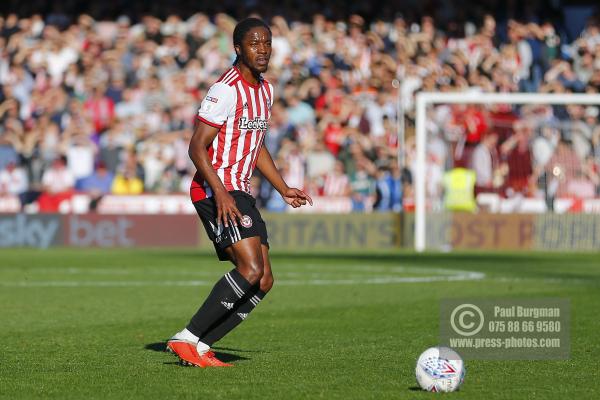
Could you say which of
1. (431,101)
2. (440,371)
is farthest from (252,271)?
(431,101)

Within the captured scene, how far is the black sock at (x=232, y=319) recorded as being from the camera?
8055mm

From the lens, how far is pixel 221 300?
788cm

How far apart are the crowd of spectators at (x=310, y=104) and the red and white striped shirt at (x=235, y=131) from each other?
15.9 metres

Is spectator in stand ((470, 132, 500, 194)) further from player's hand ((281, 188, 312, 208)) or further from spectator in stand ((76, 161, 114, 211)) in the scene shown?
player's hand ((281, 188, 312, 208))

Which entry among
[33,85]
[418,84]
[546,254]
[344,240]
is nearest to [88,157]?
[33,85]

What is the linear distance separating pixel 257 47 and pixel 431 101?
16.1 m

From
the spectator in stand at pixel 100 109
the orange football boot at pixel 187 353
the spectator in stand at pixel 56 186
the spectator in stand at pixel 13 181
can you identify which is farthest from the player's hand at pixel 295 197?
the spectator in stand at pixel 100 109

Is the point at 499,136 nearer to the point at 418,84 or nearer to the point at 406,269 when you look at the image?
the point at 418,84

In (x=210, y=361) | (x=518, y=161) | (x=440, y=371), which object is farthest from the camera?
(x=518, y=161)

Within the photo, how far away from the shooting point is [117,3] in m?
29.7

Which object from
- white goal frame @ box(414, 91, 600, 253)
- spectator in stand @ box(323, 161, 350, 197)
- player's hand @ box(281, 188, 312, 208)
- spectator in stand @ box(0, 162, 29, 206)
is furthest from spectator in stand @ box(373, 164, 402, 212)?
Result: player's hand @ box(281, 188, 312, 208)

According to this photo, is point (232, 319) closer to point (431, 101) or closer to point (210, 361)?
point (210, 361)

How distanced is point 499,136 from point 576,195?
1.79 metres

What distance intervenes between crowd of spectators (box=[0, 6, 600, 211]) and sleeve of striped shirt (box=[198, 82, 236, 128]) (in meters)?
16.1
